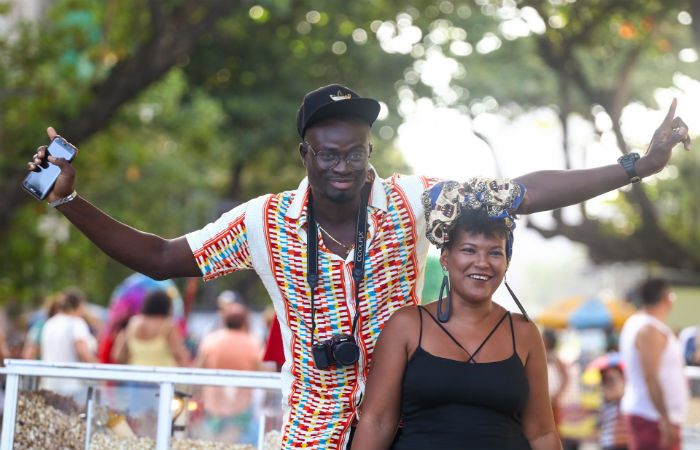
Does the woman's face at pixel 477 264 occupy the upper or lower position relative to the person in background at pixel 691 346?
lower

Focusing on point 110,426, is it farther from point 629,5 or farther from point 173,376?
point 629,5

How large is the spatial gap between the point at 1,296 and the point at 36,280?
133cm

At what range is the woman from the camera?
3.50 m

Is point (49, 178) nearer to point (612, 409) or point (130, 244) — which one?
point (130, 244)

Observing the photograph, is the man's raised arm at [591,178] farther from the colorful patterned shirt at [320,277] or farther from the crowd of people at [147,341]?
the crowd of people at [147,341]

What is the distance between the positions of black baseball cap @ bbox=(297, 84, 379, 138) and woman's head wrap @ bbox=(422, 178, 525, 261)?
1.24 ft

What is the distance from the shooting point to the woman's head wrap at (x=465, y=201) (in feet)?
11.9

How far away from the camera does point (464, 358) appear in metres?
3.56

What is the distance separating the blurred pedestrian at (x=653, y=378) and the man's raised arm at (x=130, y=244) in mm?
5032

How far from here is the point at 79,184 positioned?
17859 millimetres

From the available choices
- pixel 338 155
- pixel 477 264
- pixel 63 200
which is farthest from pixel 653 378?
pixel 63 200

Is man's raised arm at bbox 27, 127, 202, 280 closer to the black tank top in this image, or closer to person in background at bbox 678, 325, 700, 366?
the black tank top

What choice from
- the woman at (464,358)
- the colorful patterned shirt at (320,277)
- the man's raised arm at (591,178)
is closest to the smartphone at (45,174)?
the colorful patterned shirt at (320,277)

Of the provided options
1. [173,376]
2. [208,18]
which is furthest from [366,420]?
[208,18]
